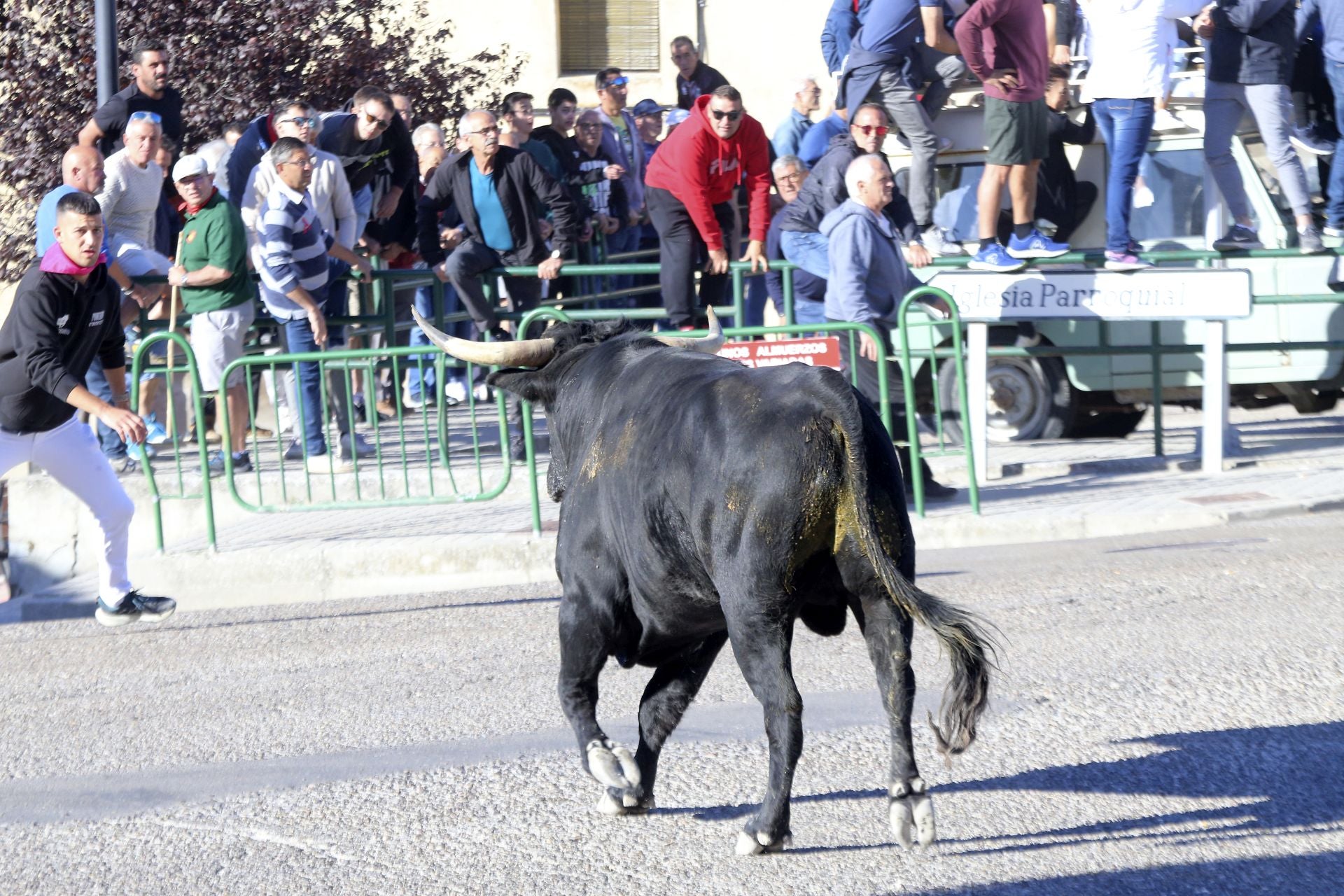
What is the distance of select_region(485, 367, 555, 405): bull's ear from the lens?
5.45 meters

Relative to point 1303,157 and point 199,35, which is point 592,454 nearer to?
point 1303,157

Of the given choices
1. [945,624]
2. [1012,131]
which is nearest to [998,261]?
[1012,131]

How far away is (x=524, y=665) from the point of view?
7.12 meters

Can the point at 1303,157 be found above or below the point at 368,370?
above

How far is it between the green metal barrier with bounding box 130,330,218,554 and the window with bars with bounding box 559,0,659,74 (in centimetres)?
1254

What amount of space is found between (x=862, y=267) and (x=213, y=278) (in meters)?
4.12

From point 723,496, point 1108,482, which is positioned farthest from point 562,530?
point 1108,482

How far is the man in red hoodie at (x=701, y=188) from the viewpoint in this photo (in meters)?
10.8

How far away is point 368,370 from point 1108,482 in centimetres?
469

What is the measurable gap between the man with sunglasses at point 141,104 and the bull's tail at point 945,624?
8233mm

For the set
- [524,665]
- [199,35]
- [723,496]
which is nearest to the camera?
[723,496]

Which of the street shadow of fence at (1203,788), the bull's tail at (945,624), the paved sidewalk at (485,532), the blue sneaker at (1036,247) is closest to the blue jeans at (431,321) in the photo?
the paved sidewalk at (485,532)

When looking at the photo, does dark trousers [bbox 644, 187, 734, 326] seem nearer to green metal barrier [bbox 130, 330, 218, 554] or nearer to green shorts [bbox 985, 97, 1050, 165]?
green shorts [bbox 985, 97, 1050, 165]

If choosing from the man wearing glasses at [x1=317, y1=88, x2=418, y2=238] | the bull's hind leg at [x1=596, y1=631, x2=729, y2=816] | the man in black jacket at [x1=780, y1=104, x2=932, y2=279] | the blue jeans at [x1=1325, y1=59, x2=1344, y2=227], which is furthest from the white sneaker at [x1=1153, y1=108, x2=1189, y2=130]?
the bull's hind leg at [x1=596, y1=631, x2=729, y2=816]
